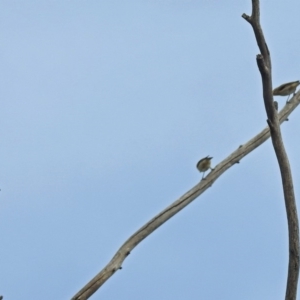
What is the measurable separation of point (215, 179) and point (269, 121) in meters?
1.60

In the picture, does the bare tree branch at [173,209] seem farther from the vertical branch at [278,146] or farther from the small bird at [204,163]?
the small bird at [204,163]

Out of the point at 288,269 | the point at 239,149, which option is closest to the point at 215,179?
the point at 239,149

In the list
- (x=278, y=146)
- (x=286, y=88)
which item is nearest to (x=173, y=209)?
(x=278, y=146)

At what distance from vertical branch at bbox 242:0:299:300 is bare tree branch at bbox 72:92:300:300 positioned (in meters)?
1.33

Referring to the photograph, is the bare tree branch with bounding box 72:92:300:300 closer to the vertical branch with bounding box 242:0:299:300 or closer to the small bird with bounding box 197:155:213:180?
the vertical branch with bounding box 242:0:299:300

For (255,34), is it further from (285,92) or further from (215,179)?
(285,92)

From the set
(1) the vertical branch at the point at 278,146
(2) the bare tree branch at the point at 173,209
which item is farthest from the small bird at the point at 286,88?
(1) the vertical branch at the point at 278,146

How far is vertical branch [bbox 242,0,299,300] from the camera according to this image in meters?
7.50

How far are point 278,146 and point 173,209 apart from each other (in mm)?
1395

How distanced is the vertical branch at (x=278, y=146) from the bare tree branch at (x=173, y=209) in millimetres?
1325

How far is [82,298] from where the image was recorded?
25.5ft

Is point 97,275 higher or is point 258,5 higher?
point 258,5

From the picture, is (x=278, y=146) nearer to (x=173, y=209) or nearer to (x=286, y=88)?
(x=173, y=209)

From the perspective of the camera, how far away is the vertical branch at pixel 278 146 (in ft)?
24.6
